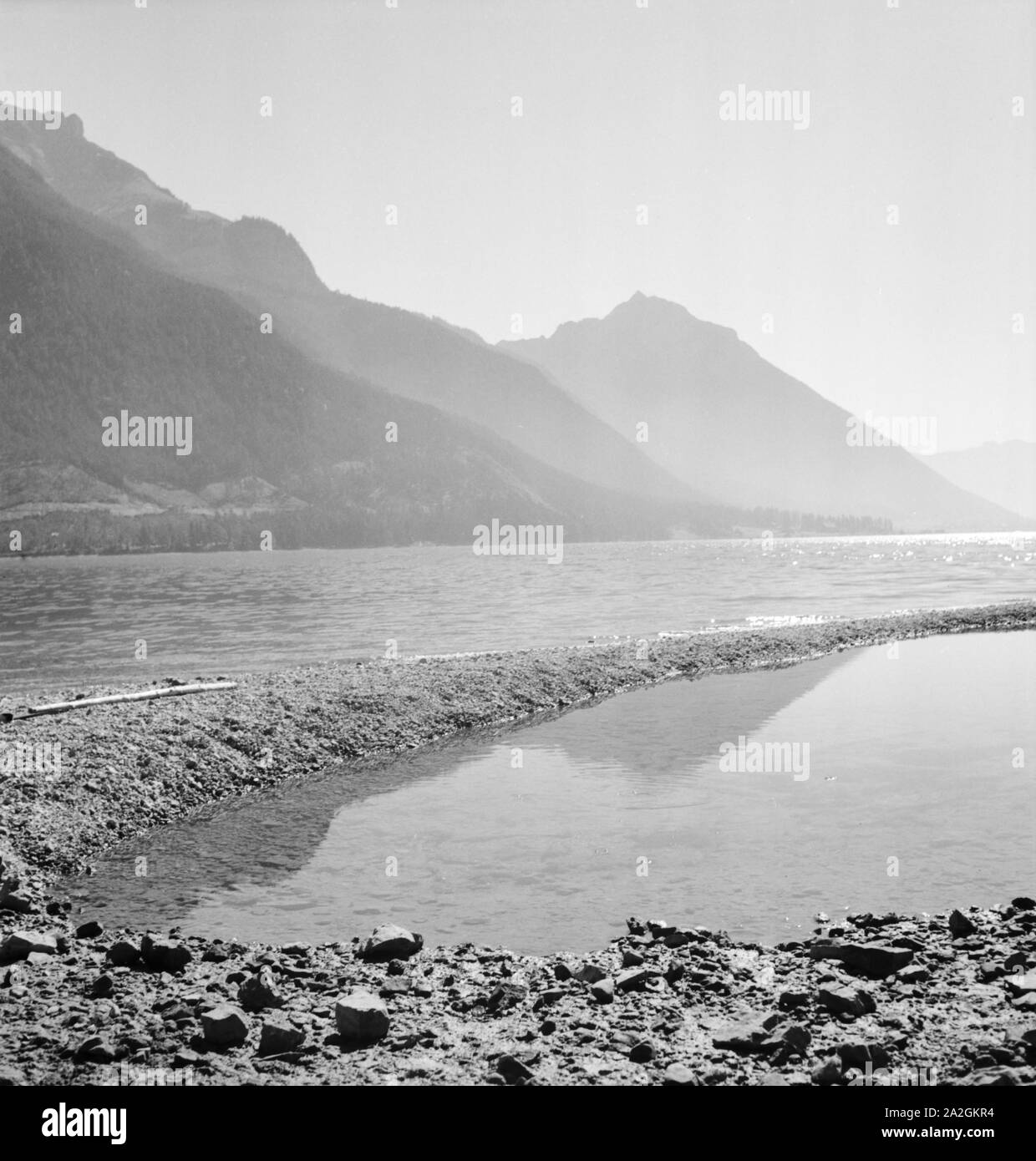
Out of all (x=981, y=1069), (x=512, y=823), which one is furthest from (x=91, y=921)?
(x=981, y=1069)

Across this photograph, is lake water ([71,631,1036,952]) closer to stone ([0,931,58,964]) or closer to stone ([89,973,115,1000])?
stone ([0,931,58,964])

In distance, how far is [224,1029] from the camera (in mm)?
8008

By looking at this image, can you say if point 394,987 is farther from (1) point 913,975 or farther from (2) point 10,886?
(2) point 10,886

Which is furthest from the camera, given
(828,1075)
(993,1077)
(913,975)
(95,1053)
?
(913,975)

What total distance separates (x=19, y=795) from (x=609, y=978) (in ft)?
39.1

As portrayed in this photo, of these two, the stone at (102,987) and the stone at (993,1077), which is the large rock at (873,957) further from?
the stone at (102,987)

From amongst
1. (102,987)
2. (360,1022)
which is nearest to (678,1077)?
(360,1022)

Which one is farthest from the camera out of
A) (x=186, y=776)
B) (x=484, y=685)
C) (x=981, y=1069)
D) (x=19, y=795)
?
(x=484, y=685)

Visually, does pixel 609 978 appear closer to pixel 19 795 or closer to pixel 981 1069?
pixel 981 1069

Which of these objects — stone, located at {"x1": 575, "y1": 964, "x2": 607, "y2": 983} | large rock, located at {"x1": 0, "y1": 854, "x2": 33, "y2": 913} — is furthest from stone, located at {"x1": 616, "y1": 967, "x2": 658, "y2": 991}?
large rock, located at {"x1": 0, "y1": 854, "x2": 33, "y2": 913}

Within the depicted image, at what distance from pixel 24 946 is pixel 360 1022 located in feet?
14.3

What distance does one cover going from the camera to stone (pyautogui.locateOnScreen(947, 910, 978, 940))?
10586 mm

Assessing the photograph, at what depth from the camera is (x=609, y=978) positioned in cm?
927
